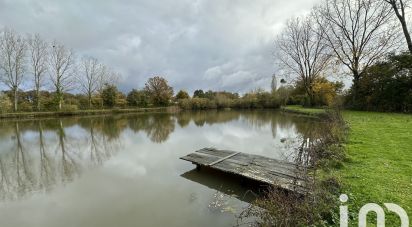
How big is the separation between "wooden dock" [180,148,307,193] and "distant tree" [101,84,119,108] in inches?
1186

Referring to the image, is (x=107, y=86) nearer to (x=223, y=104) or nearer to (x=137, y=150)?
(x=223, y=104)

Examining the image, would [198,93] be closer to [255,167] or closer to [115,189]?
[255,167]

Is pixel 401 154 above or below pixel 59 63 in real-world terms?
below

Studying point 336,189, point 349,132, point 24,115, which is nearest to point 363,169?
point 336,189

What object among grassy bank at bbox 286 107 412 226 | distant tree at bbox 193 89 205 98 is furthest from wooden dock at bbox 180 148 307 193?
distant tree at bbox 193 89 205 98

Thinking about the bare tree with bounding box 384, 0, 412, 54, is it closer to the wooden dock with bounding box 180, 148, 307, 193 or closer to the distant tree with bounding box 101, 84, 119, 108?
the wooden dock with bounding box 180, 148, 307, 193

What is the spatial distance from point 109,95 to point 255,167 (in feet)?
105

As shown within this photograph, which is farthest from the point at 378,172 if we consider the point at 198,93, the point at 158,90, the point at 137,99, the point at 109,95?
the point at 198,93

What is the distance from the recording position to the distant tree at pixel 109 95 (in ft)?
107

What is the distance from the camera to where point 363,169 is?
365 cm

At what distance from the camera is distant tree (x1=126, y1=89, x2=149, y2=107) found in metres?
35.4

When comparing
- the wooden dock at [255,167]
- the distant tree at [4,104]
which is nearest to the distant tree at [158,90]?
the distant tree at [4,104]

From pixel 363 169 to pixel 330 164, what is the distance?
53 centimetres

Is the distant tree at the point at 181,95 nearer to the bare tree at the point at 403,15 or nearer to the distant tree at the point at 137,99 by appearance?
the distant tree at the point at 137,99
